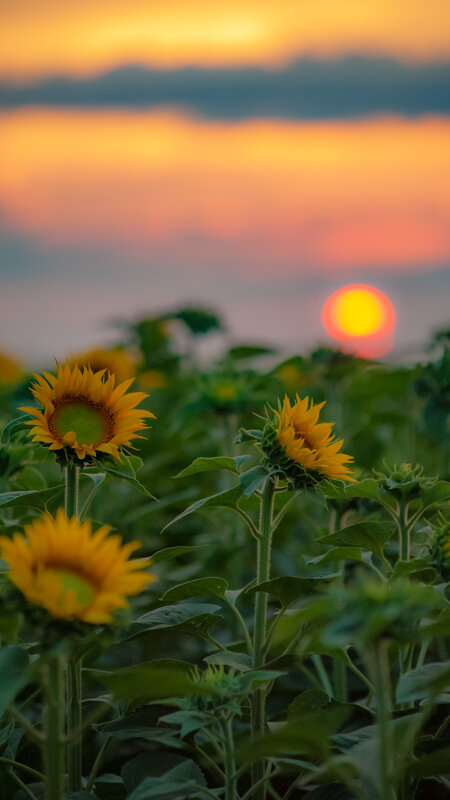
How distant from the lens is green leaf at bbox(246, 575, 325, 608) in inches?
37.6

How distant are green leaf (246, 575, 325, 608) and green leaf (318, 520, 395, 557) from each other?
0.05 metres

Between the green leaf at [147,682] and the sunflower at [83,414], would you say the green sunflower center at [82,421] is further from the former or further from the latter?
the green leaf at [147,682]

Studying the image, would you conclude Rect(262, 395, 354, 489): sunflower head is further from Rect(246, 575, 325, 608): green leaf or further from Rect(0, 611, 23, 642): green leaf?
Rect(0, 611, 23, 642): green leaf

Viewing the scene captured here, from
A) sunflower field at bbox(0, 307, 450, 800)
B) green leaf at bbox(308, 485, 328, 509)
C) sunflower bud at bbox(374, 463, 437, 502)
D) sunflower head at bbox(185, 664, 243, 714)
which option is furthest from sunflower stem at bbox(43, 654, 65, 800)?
sunflower bud at bbox(374, 463, 437, 502)

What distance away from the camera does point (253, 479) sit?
0.97m

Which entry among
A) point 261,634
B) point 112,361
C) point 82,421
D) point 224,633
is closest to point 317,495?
point 261,634

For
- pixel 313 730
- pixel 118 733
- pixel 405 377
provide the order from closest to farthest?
1. pixel 313 730
2. pixel 118 733
3. pixel 405 377

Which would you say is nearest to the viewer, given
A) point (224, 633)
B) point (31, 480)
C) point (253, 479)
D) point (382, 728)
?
point (382, 728)

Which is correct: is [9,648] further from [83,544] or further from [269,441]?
[269,441]

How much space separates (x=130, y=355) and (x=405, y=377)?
3.40ft

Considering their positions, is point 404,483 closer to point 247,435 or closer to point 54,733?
point 247,435

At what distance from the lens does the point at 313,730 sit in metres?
0.76

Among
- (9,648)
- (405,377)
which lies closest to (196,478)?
(405,377)

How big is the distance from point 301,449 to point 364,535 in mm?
130
